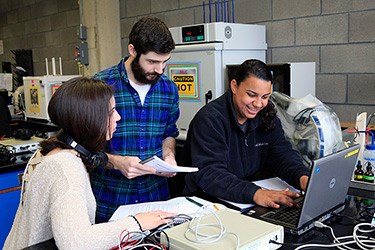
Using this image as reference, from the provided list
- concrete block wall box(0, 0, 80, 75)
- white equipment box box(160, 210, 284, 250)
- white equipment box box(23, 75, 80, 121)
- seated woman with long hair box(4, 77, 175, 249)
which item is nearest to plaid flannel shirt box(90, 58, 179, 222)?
seated woman with long hair box(4, 77, 175, 249)

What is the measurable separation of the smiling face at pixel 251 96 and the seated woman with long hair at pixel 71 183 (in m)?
0.67

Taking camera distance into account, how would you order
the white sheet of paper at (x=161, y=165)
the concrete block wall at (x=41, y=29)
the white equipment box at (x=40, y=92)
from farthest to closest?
the concrete block wall at (x=41, y=29)
the white equipment box at (x=40, y=92)
the white sheet of paper at (x=161, y=165)

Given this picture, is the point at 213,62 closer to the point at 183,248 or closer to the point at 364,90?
the point at 364,90

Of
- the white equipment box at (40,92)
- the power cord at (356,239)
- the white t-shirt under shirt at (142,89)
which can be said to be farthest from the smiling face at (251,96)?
the white equipment box at (40,92)

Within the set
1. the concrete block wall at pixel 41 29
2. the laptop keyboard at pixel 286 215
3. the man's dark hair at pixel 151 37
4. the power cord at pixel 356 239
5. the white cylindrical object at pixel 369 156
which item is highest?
the concrete block wall at pixel 41 29

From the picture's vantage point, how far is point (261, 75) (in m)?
1.68

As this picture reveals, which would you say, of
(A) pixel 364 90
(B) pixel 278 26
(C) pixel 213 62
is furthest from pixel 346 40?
(C) pixel 213 62

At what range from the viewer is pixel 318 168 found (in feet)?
3.67

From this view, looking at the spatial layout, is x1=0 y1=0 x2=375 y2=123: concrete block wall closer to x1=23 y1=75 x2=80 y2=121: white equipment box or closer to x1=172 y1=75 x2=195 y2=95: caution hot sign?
x1=172 y1=75 x2=195 y2=95: caution hot sign

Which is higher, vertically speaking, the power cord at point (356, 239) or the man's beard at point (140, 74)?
the man's beard at point (140, 74)

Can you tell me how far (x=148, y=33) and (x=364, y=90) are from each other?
181 cm

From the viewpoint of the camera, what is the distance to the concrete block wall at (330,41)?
2670 mm

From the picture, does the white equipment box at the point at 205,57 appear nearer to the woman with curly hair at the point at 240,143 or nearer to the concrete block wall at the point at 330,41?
the concrete block wall at the point at 330,41

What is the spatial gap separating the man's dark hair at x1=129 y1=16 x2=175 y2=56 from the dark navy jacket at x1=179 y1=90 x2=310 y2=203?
0.35 meters
